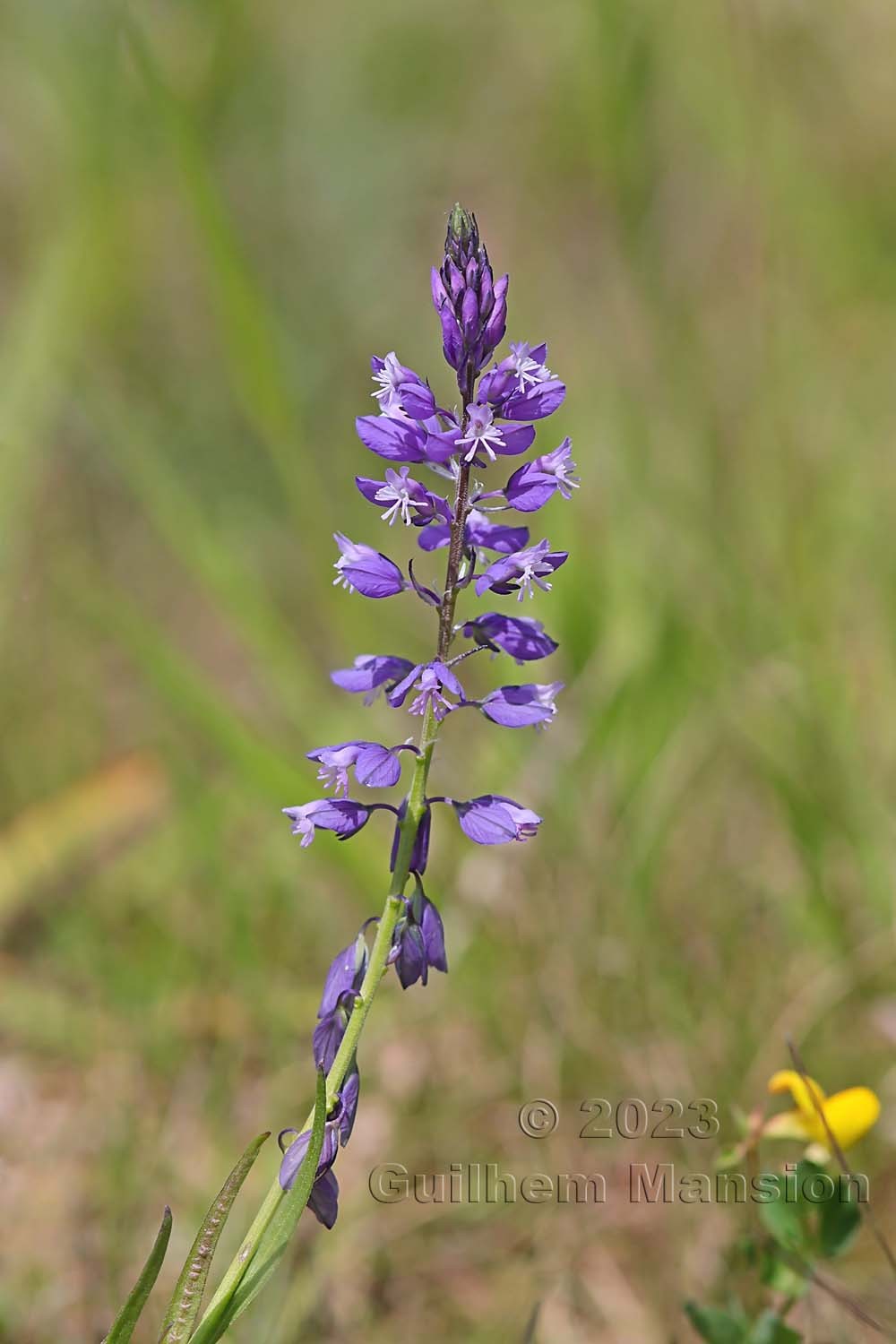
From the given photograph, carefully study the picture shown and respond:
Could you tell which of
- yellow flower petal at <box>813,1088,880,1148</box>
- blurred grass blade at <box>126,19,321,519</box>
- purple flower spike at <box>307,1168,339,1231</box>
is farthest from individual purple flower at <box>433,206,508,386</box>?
blurred grass blade at <box>126,19,321,519</box>

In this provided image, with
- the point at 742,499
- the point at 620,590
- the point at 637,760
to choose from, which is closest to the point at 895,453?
the point at 742,499

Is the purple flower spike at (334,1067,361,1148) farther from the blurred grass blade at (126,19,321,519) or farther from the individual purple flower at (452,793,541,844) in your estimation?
the blurred grass blade at (126,19,321,519)

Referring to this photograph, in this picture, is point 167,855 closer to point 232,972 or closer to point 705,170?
point 232,972

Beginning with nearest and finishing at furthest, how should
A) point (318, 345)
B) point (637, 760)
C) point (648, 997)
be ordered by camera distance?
point (648, 997) < point (637, 760) < point (318, 345)

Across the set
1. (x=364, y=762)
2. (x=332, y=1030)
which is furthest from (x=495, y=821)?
(x=332, y=1030)

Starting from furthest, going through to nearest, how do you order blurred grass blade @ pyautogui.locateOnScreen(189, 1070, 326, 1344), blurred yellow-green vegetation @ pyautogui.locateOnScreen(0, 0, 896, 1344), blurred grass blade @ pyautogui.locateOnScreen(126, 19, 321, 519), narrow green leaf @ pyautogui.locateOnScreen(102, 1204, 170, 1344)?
blurred grass blade @ pyautogui.locateOnScreen(126, 19, 321, 519) < blurred yellow-green vegetation @ pyautogui.locateOnScreen(0, 0, 896, 1344) < blurred grass blade @ pyautogui.locateOnScreen(189, 1070, 326, 1344) < narrow green leaf @ pyautogui.locateOnScreen(102, 1204, 170, 1344)

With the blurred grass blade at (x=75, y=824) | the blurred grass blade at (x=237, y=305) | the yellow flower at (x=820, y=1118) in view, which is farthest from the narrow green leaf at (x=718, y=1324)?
the blurred grass blade at (x=237, y=305)
